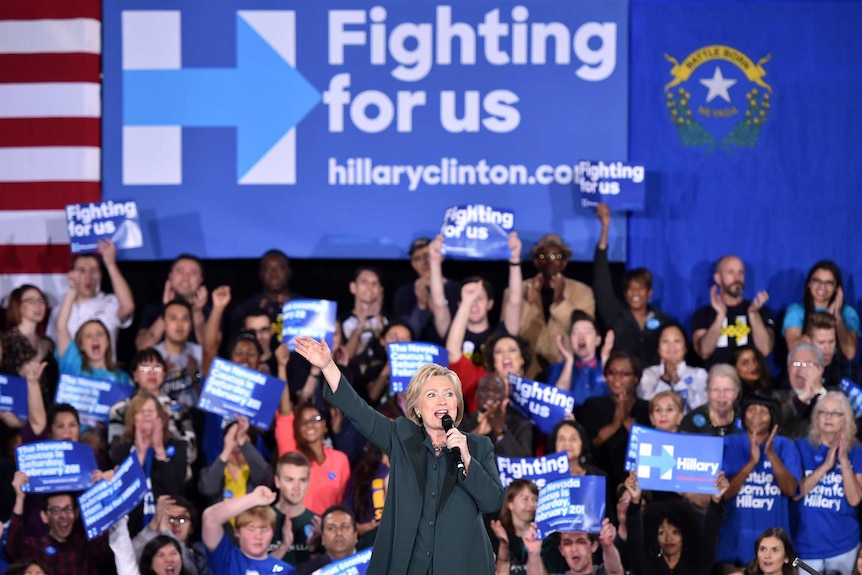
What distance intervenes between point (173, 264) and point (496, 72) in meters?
2.29

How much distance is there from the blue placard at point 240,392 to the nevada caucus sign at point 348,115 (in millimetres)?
1900

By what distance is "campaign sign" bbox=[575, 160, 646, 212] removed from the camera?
821cm

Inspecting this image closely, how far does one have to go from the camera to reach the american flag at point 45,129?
8.70 metres

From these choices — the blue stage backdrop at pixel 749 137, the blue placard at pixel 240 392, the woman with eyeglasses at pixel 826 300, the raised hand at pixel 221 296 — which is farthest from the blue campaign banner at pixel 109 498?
the woman with eyeglasses at pixel 826 300

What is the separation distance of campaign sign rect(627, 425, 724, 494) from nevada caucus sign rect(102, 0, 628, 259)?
2.40 metres

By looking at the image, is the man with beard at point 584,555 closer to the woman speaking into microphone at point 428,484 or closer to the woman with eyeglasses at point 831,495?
the woman with eyeglasses at point 831,495

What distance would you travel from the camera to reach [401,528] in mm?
4227

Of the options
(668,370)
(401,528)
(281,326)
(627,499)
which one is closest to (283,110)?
(281,326)

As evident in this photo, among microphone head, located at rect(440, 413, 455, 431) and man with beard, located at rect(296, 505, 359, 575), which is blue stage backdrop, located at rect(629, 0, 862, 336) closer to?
man with beard, located at rect(296, 505, 359, 575)

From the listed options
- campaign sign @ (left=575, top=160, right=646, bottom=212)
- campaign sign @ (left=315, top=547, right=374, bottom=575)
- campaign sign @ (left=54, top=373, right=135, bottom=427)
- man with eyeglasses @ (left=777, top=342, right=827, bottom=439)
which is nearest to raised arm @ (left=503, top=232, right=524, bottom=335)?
campaign sign @ (left=575, top=160, right=646, bottom=212)

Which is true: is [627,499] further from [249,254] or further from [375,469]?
[249,254]

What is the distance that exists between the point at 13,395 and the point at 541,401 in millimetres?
2664

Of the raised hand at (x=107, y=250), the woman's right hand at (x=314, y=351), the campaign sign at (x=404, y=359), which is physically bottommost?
the campaign sign at (x=404, y=359)

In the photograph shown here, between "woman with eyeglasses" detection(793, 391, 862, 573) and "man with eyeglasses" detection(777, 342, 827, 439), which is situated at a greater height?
"man with eyeglasses" detection(777, 342, 827, 439)
